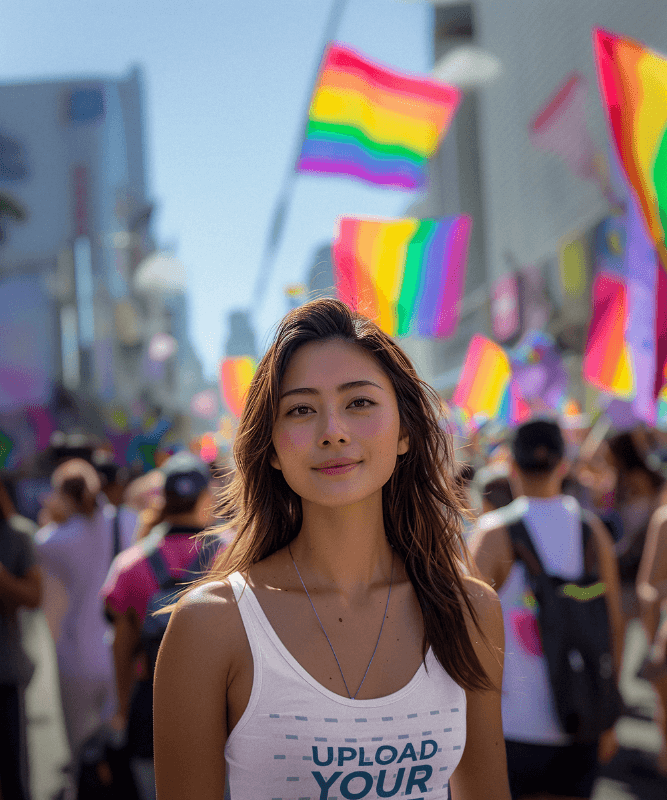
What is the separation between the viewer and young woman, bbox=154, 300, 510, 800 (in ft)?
5.39

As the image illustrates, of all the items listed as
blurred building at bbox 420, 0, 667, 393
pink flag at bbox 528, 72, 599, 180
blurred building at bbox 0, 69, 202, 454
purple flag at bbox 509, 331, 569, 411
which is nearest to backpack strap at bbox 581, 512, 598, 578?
purple flag at bbox 509, 331, 569, 411

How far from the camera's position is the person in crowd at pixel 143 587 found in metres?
3.30

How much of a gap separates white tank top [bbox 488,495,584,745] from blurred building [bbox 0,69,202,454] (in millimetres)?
14627

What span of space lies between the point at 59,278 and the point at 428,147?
33602mm

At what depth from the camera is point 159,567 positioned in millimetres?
3588

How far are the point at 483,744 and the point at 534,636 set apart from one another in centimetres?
141

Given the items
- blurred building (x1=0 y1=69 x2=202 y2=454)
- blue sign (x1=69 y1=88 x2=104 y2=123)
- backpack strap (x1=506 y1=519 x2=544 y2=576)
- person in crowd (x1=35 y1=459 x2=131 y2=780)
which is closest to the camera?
backpack strap (x1=506 y1=519 x2=544 y2=576)

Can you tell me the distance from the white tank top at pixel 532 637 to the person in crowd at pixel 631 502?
234cm

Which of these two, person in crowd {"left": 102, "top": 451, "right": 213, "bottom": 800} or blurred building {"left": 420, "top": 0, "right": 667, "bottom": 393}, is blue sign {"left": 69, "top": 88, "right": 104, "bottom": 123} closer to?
blurred building {"left": 420, "top": 0, "right": 667, "bottom": 393}

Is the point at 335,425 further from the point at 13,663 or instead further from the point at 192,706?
the point at 13,663

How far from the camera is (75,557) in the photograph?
15.4 feet

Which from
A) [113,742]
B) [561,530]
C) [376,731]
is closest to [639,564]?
[561,530]

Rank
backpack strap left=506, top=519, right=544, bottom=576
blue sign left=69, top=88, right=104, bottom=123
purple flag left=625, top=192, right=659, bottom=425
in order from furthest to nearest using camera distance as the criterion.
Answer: blue sign left=69, top=88, right=104, bottom=123
purple flag left=625, top=192, right=659, bottom=425
backpack strap left=506, top=519, right=544, bottom=576

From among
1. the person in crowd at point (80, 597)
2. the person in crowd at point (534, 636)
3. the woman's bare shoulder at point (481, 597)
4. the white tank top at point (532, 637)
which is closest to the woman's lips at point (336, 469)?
the woman's bare shoulder at point (481, 597)
